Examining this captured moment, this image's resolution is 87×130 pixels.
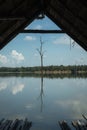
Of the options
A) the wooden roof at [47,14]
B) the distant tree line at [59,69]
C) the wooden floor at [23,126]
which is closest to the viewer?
the wooden roof at [47,14]

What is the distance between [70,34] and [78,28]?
4.06ft

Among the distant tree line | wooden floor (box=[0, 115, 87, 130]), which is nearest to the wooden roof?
wooden floor (box=[0, 115, 87, 130])

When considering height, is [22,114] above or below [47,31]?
below

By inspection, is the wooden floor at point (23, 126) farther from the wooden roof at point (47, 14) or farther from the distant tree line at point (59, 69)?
the distant tree line at point (59, 69)

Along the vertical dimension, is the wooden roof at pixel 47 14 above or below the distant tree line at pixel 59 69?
above

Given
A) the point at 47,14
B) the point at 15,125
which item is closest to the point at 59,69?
the point at 15,125

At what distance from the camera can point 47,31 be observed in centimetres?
1205

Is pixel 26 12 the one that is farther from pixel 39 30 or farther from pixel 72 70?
pixel 72 70

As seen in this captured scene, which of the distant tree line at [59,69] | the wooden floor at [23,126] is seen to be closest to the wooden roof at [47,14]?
the wooden floor at [23,126]

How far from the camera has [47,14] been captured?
39.3 ft

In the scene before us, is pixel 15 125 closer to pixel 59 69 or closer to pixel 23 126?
pixel 23 126

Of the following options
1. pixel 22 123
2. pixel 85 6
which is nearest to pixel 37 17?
pixel 85 6

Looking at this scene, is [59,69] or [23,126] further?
[59,69]

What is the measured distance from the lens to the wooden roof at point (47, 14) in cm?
952
